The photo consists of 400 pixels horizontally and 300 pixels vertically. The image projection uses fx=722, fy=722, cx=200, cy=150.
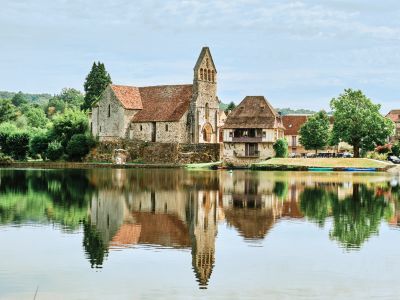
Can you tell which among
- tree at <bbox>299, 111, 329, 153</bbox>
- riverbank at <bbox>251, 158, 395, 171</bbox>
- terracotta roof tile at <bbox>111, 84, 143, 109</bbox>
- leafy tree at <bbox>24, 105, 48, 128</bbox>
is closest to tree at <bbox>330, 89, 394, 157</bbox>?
riverbank at <bbox>251, 158, 395, 171</bbox>

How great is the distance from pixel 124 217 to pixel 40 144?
225 ft

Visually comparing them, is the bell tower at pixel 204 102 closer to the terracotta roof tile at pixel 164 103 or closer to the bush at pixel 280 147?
the terracotta roof tile at pixel 164 103

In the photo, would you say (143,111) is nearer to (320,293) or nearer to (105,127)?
(105,127)

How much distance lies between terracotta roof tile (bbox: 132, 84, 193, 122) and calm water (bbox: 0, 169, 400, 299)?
5069 cm

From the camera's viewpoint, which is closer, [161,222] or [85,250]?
[85,250]

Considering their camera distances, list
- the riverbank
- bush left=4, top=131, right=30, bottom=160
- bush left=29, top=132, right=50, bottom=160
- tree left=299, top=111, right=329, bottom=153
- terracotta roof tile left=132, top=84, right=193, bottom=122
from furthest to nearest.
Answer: tree left=299, top=111, right=329, bottom=153 < bush left=4, top=131, right=30, bottom=160 < bush left=29, top=132, right=50, bottom=160 < terracotta roof tile left=132, top=84, right=193, bottom=122 < the riverbank

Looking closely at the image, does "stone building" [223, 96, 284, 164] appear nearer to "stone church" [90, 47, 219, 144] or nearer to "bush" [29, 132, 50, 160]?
"stone church" [90, 47, 219, 144]

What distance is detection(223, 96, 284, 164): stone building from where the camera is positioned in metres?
95.7

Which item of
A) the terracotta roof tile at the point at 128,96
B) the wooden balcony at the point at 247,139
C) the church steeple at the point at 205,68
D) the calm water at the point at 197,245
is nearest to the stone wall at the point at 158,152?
the wooden balcony at the point at 247,139

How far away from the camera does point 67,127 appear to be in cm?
9894

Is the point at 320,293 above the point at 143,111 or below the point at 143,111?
below

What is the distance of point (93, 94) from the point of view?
5074 inches

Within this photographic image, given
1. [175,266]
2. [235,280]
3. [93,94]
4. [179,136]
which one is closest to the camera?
[235,280]

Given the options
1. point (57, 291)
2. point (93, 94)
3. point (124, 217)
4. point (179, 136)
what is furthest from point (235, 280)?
point (93, 94)
